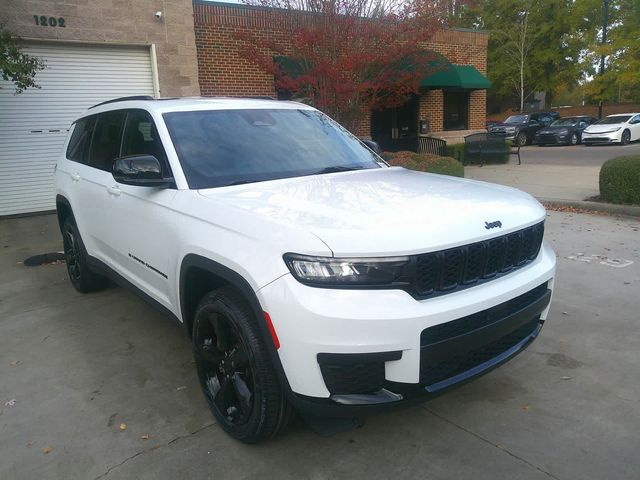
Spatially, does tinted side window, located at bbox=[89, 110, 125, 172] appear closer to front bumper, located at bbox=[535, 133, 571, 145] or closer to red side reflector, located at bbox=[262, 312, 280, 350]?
red side reflector, located at bbox=[262, 312, 280, 350]

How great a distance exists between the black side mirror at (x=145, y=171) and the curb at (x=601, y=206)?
750cm

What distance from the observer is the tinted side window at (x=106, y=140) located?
429 cm

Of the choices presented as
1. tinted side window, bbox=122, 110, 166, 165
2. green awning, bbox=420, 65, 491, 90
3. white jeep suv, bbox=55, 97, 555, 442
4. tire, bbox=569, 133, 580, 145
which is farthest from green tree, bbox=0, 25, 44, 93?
tire, bbox=569, 133, 580, 145

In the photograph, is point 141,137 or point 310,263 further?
point 141,137

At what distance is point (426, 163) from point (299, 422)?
28.3ft

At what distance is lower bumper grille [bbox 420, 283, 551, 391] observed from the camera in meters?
2.35

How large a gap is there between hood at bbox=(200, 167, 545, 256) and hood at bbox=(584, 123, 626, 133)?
81.3 feet

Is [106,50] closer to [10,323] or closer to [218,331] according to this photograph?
[10,323]

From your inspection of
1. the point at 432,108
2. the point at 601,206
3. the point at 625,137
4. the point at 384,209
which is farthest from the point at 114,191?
the point at 625,137

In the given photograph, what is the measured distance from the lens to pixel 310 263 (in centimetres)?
229

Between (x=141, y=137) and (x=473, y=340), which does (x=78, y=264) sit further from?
(x=473, y=340)

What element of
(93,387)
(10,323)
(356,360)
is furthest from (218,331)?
(10,323)

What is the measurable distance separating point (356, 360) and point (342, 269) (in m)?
0.39

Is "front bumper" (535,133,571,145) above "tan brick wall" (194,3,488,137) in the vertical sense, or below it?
below
